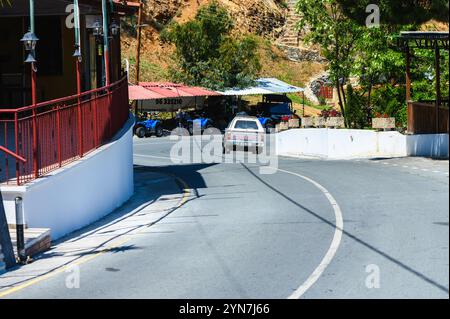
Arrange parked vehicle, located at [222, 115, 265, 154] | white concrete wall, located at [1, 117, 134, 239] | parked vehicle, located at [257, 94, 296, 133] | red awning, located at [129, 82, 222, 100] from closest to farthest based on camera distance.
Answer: white concrete wall, located at [1, 117, 134, 239] < parked vehicle, located at [222, 115, 265, 154] < red awning, located at [129, 82, 222, 100] < parked vehicle, located at [257, 94, 296, 133]

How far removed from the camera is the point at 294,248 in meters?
11.6

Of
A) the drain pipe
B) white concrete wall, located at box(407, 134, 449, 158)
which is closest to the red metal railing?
the drain pipe

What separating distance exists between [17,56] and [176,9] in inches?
2136

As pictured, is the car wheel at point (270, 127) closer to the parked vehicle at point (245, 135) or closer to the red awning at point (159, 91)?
the red awning at point (159, 91)

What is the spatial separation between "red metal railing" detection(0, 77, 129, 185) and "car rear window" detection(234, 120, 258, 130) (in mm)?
14123

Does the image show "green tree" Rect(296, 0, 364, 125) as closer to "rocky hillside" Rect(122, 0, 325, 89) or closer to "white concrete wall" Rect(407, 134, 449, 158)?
"white concrete wall" Rect(407, 134, 449, 158)

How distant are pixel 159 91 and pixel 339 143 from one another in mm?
20129

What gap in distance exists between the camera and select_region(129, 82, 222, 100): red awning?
46.4 metres

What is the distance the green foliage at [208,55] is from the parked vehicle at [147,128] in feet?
41.3

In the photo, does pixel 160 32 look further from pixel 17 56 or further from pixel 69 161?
pixel 69 161

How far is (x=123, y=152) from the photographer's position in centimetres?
2031

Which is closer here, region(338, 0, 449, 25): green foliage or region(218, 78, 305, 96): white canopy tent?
region(338, 0, 449, 25): green foliage

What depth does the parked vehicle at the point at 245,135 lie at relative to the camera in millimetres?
33562
